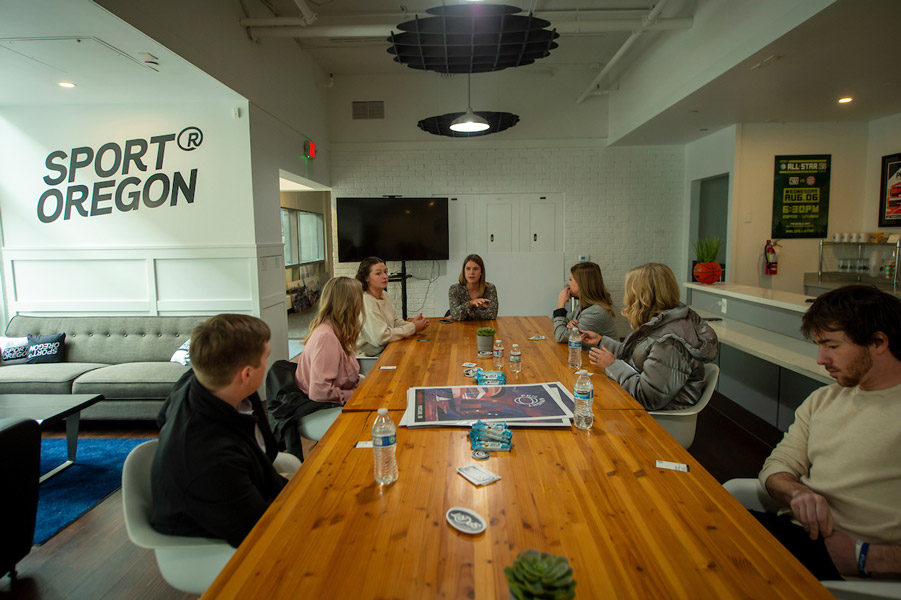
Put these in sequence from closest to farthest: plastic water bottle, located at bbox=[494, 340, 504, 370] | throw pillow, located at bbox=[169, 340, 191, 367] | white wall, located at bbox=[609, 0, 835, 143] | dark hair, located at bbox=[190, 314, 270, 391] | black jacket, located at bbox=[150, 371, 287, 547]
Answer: black jacket, located at bbox=[150, 371, 287, 547]
dark hair, located at bbox=[190, 314, 270, 391]
plastic water bottle, located at bbox=[494, 340, 504, 370]
white wall, located at bbox=[609, 0, 835, 143]
throw pillow, located at bbox=[169, 340, 191, 367]

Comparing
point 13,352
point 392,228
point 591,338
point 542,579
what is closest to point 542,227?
point 392,228

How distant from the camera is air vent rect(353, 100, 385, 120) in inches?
275

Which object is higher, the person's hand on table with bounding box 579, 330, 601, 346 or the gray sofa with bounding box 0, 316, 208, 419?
the person's hand on table with bounding box 579, 330, 601, 346

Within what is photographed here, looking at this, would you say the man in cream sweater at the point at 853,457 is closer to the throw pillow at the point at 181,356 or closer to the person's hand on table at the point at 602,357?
the person's hand on table at the point at 602,357

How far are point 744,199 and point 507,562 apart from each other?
19.4 ft

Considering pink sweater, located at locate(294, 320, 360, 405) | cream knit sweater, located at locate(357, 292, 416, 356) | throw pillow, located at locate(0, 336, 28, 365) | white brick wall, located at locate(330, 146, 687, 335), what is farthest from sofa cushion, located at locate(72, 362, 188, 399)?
white brick wall, located at locate(330, 146, 687, 335)

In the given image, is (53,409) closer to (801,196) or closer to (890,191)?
(801,196)

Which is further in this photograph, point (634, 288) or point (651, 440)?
point (634, 288)

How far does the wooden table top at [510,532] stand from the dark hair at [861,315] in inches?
22.4

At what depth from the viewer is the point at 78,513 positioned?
2713mm

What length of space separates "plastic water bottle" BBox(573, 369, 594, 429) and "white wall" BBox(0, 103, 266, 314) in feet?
11.7

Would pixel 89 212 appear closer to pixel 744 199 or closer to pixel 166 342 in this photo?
pixel 166 342

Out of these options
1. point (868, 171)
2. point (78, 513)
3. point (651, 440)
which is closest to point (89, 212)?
point (78, 513)

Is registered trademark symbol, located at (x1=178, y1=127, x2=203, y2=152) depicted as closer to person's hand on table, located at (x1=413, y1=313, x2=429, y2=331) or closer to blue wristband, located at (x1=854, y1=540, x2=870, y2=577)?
person's hand on table, located at (x1=413, y1=313, x2=429, y2=331)
